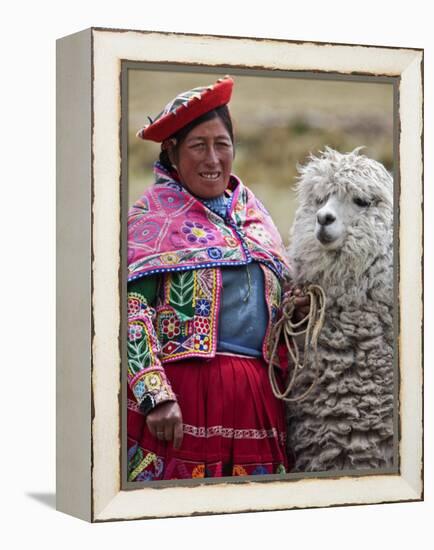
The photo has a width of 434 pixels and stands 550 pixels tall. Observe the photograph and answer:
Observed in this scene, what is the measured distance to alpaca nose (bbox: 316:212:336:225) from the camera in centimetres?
639

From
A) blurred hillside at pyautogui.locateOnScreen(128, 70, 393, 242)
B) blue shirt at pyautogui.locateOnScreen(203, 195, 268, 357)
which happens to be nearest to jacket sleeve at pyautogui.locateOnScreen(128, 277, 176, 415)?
blue shirt at pyautogui.locateOnScreen(203, 195, 268, 357)

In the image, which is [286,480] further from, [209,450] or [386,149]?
[386,149]

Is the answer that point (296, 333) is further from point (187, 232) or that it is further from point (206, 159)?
point (206, 159)

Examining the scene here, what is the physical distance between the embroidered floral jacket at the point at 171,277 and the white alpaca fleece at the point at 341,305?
0.32 m

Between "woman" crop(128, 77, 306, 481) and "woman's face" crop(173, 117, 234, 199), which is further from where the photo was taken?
"woman's face" crop(173, 117, 234, 199)

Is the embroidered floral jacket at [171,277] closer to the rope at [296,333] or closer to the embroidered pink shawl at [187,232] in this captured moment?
the embroidered pink shawl at [187,232]

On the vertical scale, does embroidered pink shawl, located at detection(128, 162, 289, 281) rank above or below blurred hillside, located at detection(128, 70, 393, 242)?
below

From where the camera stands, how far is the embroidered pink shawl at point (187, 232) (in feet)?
20.0

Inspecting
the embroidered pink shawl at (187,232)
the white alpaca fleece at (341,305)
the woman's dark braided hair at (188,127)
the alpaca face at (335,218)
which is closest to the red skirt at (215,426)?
the white alpaca fleece at (341,305)

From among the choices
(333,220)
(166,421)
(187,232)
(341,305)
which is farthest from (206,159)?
(166,421)

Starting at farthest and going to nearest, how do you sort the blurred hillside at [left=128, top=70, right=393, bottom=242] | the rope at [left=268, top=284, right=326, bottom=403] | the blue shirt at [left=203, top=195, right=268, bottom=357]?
the rope at [left=268, top=284, right=326, bottom=403]
the blue shirt at [left=203, top=195, right=268, bottom=357]
the blurred hillside at [left=128, top=70, right=393, bottom=242]

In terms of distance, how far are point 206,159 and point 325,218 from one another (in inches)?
22.1

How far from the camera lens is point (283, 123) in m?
6.41

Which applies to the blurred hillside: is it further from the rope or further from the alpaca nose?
the rope
